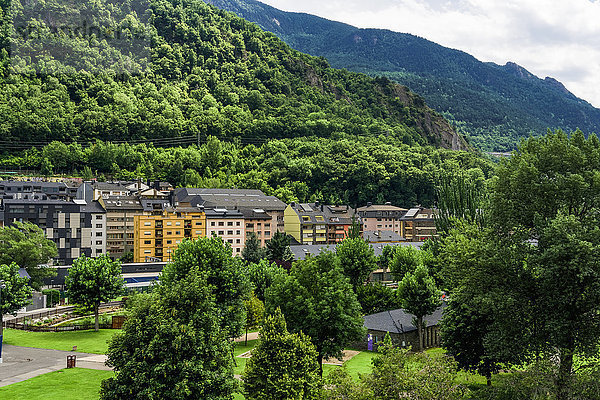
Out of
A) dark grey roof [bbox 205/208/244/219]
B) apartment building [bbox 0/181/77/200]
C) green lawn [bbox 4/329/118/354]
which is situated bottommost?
green lawn [bbox 4/329/118/354]

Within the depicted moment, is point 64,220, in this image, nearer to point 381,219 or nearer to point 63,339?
point 63,339

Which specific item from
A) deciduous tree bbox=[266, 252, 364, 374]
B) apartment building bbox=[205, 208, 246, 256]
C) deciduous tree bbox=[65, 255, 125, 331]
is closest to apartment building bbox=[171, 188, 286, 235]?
apartment building bbox=[205, 208, 246, 256]

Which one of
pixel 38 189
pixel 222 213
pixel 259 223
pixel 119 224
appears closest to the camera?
pixel 119 224

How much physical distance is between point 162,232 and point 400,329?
190ft

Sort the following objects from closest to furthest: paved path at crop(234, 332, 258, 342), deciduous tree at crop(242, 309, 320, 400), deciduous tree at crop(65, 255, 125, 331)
Answer: deciduous tree at crop(242, 309, 320, 400) < paved path at crop(234, 332, 258, 342) < deciduous tree at crop(65, 255, 125, 331)

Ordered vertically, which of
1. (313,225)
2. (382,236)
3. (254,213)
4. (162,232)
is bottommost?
(382,236)

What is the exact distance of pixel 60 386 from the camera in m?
35.9

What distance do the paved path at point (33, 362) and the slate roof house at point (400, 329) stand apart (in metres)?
24.1

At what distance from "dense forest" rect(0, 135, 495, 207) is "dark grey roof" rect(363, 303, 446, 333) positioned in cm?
8421

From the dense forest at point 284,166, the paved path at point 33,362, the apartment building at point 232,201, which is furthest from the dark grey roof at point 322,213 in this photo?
the paved path at point 33,362

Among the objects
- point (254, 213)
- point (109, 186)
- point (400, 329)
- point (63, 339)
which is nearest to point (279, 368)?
point (400, 329)

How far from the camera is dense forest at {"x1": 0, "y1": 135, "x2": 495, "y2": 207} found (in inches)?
5640

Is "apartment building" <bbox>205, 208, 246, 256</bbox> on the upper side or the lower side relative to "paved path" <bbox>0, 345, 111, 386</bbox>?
upper

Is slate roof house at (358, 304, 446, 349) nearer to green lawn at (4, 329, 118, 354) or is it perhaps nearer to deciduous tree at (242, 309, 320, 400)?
deciduous tree at (242, 309, 320, 400)
